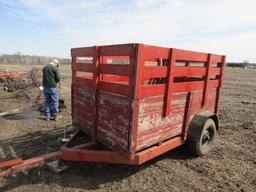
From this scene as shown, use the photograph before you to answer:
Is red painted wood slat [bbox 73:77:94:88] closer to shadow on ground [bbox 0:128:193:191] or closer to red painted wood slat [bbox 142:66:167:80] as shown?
red painted wood slat [bbox 142:66:167:80]

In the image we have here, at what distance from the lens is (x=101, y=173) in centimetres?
365

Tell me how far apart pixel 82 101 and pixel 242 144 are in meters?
3.70

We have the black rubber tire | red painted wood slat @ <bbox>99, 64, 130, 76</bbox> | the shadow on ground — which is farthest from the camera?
the black rubber tire

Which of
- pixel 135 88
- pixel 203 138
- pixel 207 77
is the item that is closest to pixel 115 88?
pixel 135 88

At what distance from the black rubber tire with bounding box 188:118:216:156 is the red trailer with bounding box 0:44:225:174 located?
17mm

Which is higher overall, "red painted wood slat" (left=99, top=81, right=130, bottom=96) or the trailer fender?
"red painted wood slat" (left=99, top=81, right=130, bottom=96)

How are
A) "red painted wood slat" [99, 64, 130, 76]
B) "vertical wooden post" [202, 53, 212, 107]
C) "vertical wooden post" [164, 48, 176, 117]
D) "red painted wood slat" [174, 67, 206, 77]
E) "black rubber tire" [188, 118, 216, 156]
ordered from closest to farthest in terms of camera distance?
1. "red painted wood slat" [99, 64, 130, 76]
2. "vertical wooden post" [164, 48, 176, 117]
3. "red painted wood slat" [174, 67, 206, 77]
4. "black rubber tire" [188, 118, 216, 156]
5. "vertical wooden post" [202, 53, 212, 107]

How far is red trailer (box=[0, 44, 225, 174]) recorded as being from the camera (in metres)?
2.83

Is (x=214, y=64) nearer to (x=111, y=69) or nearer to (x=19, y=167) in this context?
(x=111, y=69)

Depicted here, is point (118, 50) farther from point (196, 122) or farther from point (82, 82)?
point (196, 122)

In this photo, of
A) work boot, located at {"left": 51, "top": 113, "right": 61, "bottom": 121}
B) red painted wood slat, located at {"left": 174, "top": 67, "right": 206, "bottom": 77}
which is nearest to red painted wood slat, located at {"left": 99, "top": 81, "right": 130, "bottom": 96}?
red painted wood slat, located at {"left": 174, "top": 67, "right": 206, "bottom": 77}

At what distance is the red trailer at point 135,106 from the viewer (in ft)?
9.29

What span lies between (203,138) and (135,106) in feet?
7.07

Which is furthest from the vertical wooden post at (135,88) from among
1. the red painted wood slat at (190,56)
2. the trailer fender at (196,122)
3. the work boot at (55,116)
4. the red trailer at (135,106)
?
the work boot at (55,116)
